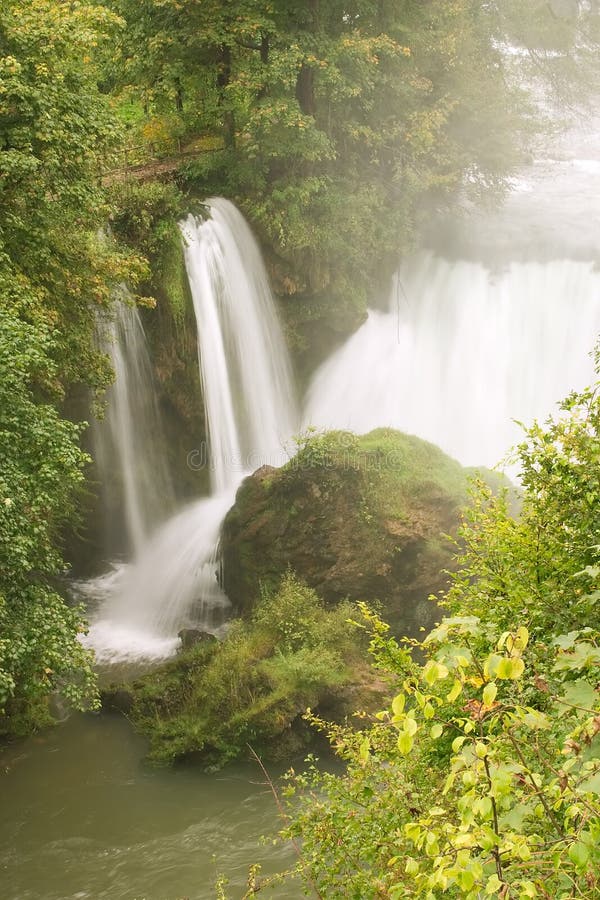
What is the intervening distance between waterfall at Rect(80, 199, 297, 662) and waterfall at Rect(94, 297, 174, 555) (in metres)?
0.23

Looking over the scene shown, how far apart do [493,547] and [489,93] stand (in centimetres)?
1819

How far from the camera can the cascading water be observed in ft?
61.7

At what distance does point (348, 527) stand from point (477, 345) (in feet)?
29.8

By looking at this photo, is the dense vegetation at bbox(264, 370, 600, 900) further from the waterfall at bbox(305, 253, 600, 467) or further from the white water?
the waterfall at bbox(305, 253, 600, 467)

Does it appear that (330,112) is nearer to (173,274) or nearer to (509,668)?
(173,274)

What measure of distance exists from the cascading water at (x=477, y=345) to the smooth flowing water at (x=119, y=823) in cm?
946

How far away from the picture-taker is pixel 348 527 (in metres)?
12.4

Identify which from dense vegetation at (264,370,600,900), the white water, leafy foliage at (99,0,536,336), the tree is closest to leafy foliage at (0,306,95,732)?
the tree

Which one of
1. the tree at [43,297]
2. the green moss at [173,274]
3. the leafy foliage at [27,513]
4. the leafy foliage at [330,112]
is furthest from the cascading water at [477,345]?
the leafy foliage at [27,513]

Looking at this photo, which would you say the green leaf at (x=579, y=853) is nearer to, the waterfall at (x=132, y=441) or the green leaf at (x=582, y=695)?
the green leaf at (x=582, y=695)

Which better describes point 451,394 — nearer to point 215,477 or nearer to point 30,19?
point 215,477

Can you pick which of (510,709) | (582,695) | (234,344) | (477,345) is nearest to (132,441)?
(234,344)

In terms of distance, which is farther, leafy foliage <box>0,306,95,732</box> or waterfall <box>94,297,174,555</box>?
waterfall <box>94,297,174,555</box>

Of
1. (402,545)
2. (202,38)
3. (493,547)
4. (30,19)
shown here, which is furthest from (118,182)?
(493,547)
